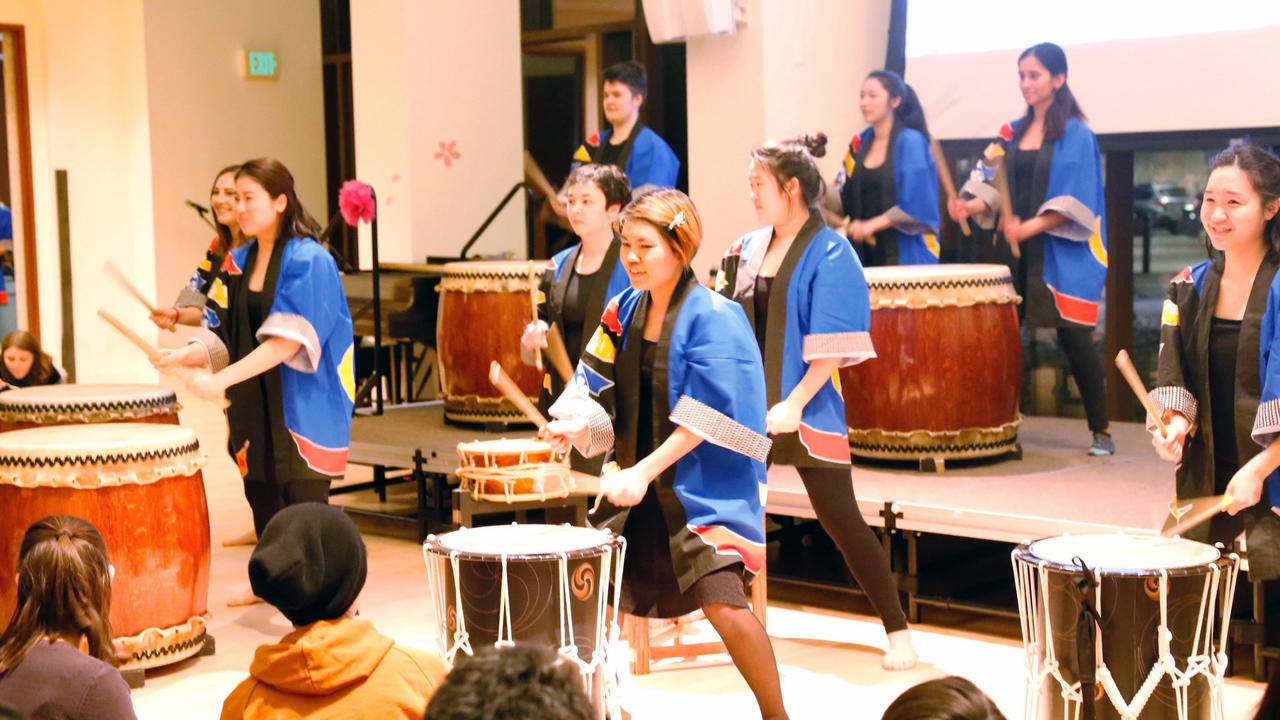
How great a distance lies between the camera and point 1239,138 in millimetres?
5469

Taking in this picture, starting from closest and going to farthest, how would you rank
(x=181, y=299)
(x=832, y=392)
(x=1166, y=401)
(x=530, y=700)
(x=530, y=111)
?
(x=530, y=700) → (x=1166, y=401) → (x=832, y=392) → (x=181, y=299) → (x=530, y=111)

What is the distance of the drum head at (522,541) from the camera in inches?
105

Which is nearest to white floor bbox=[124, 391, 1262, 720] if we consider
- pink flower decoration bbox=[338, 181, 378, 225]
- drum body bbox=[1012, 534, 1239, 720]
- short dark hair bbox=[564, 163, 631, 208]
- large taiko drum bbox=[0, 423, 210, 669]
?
large taiko drum bbox=[0, 423, 210, 669]

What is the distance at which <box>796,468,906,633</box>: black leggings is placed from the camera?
3488mm

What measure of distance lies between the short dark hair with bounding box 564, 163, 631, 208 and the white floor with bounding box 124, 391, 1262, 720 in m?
1.21

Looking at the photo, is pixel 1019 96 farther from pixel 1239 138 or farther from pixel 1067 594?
pixel 1067 594

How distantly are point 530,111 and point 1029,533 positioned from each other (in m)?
4.99

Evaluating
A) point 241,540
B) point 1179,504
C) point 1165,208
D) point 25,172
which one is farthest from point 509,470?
point 25,172

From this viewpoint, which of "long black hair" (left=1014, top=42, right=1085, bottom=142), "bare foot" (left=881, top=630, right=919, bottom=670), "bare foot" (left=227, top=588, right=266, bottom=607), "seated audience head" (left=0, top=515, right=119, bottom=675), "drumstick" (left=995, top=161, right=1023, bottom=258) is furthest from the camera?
"drumstick" (left=995, top=161, right=1023, bottom=258)

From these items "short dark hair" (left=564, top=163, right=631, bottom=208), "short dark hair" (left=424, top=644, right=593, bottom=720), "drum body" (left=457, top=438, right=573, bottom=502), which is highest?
"short dark hair" (left=564, top=163, right=631, bottom=208)

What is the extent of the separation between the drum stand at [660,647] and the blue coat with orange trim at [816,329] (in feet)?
1.34

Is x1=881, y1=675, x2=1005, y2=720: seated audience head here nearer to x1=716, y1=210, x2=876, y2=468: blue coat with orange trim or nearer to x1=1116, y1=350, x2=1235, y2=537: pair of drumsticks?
x1=1116, y1=350, x2=1235, y2=537: pair of drumsticks

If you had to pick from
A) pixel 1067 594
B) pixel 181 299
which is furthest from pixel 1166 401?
Answer: pixel 181 299

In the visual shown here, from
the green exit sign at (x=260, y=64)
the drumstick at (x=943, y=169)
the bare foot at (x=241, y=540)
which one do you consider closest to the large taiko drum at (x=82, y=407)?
the bare foot at (x=241, y=540)
